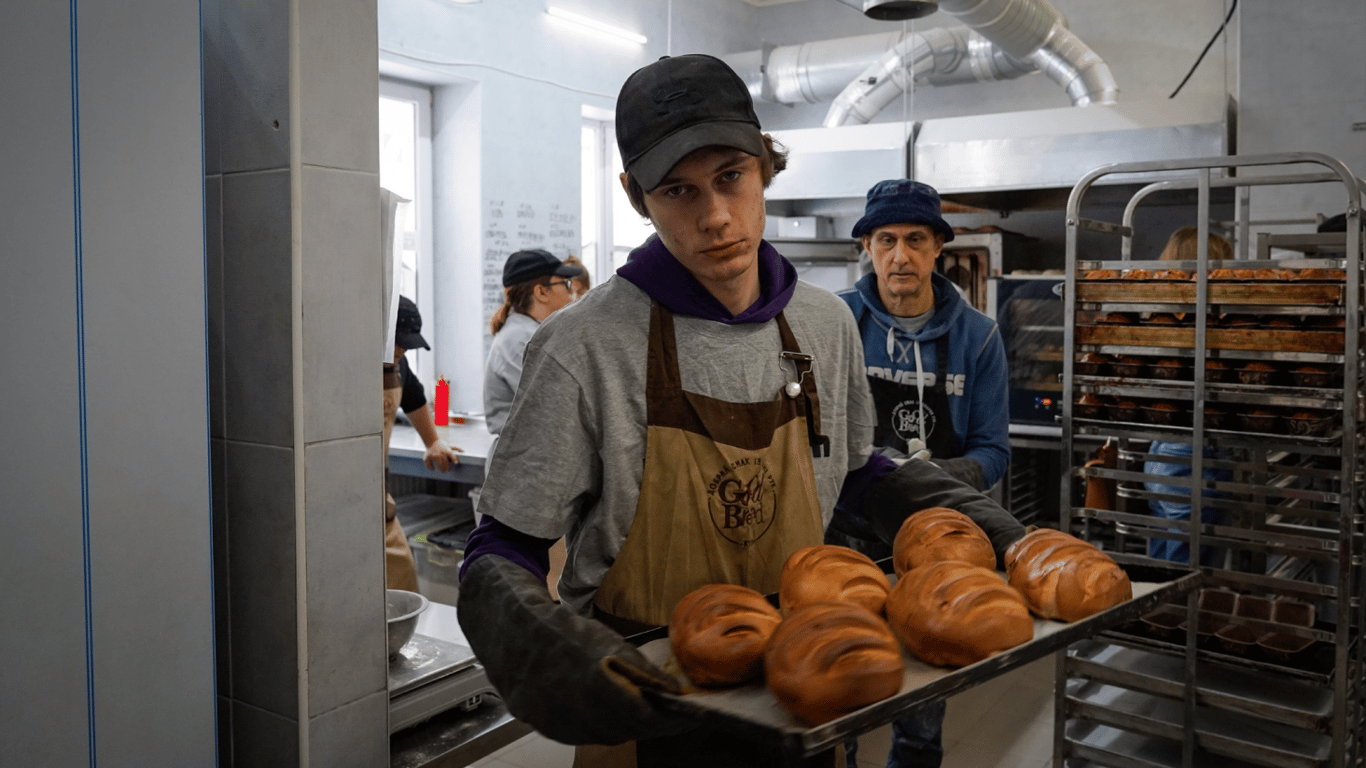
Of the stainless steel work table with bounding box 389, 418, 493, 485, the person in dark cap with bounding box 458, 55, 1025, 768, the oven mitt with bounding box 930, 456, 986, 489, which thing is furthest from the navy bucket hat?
the stainless steel work table with bounding box 389, 418, 493, 485

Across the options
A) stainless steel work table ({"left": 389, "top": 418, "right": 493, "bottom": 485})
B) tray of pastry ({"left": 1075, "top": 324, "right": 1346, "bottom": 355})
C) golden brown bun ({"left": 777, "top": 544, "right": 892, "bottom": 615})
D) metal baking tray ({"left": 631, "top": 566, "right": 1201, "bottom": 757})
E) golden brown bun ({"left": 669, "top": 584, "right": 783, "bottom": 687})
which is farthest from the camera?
stainless steel work table ({"left": 389, "top": 418, "right": 493, "bottom": 485})

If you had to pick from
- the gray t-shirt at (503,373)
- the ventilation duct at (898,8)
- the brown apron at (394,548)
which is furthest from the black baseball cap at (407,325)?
the ventilation duct at (898,8)

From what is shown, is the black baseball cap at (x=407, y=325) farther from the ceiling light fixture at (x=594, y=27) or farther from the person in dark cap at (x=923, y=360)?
the ceiling light fixture at (x=594, y=27)

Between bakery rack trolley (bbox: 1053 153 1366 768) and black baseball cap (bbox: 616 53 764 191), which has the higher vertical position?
black baseball cap (bbox: 616 53 764 191)

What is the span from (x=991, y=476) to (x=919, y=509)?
1.20m

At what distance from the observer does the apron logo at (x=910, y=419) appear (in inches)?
108

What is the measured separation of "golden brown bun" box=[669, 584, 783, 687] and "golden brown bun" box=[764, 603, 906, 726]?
0.03 m

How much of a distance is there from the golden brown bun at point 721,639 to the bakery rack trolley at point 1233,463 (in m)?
1.95

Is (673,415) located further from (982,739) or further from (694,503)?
(982,739)

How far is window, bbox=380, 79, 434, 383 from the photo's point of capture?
5.91m

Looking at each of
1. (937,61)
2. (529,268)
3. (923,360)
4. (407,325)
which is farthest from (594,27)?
(923,360)

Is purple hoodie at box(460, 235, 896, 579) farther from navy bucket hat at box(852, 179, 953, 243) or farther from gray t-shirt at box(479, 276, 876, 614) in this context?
navy bucket hat at box(852, 179, 953, 243)

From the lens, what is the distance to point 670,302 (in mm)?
1379

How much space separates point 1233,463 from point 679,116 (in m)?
2.20
